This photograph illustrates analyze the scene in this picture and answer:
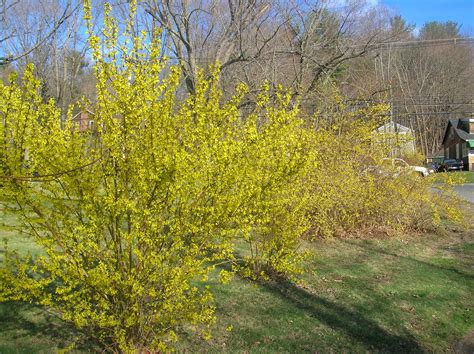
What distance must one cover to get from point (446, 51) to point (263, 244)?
41.9m

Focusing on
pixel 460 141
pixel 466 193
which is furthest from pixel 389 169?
pixel 460 141

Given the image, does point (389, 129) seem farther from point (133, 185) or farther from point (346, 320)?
point (133, 185)

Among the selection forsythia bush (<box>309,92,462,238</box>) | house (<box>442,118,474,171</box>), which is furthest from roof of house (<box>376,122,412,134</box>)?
house (<box>442,118,474,171</box>)

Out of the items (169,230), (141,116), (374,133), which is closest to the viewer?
(141,116)

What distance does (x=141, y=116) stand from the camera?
3.63 meters

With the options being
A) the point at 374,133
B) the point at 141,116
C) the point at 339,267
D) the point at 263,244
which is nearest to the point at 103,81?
the point at 141,116

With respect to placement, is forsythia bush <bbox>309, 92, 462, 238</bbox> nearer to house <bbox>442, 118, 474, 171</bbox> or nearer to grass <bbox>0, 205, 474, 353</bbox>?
grass <bbox>0, 205, 474, 353</bbox>

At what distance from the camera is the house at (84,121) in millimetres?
3967

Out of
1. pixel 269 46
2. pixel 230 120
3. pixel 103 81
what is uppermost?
pixel 269 46

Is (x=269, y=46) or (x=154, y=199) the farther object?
(x=269, y=46)

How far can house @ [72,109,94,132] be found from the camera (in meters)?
3.97

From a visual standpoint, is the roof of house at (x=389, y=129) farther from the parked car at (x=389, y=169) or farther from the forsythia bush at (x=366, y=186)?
the parked car at (x=389, y=169)

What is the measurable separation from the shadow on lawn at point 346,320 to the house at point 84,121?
133 inches

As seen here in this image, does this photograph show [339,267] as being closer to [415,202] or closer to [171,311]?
[415,202]
